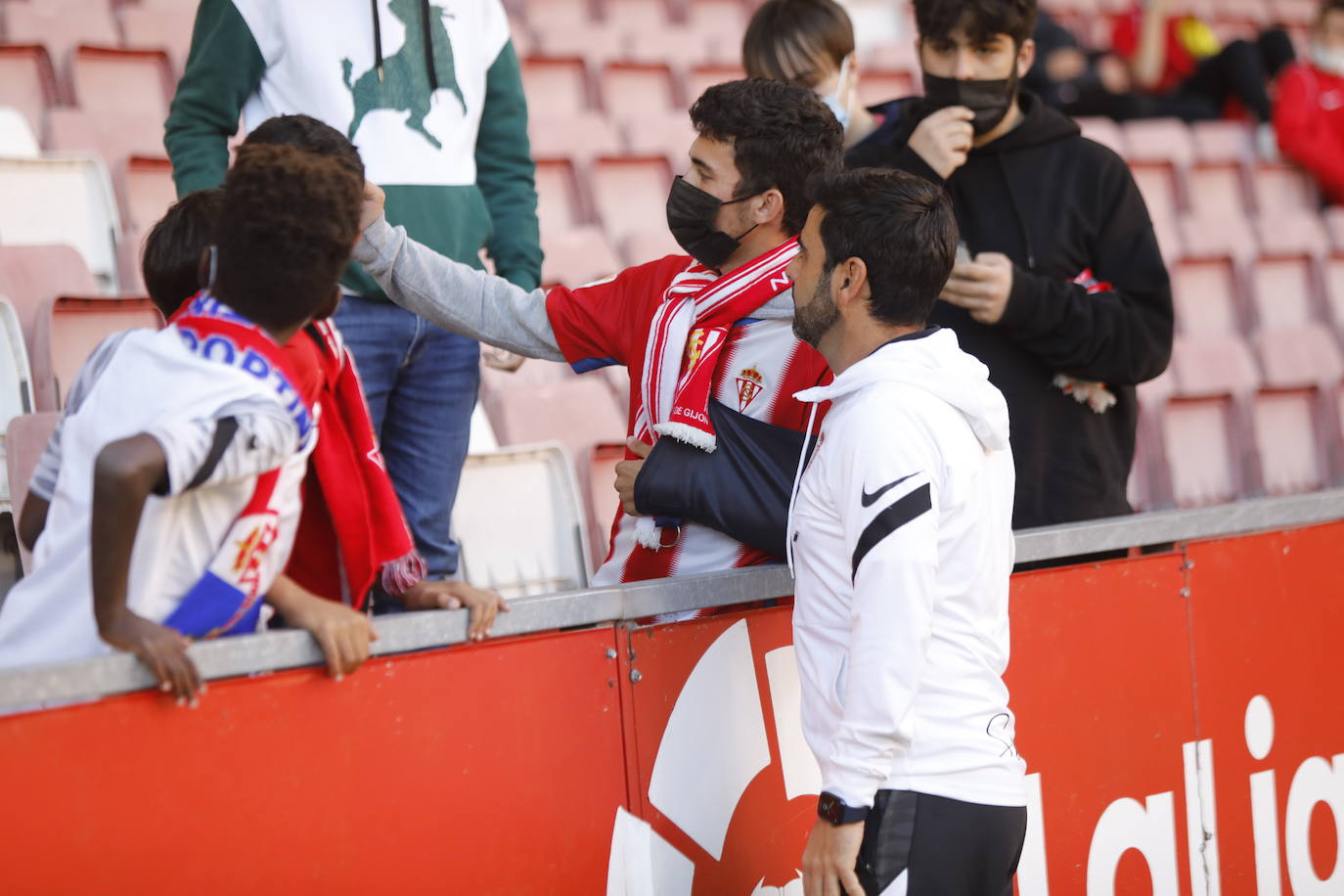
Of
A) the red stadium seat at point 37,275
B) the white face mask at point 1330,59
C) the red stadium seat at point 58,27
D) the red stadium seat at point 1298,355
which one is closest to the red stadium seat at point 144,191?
the red stadium seat at point 37,275

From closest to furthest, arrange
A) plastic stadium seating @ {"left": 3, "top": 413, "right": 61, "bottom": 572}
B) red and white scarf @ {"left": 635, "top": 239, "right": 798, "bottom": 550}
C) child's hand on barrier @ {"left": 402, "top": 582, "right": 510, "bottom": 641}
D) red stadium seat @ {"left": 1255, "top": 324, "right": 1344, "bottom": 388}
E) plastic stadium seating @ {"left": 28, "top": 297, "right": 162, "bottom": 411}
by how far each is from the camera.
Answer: child's hand on barrier @ {"left": 402, "top": 582, "right": 510, "bottom": 641}, red and white scarf @ {"left": 635, "top": 239, "right": 798, "bottom": 550}, plastic stadium seating @ {"left": 3, "top": 413, "right": 61, "bottom": 572}, plastic stadium seating @ {"left": 28, "top": 297, "right": 162, "bottom": 411}, red stadium seat @ {"left": 1255, "top": 324, "right": 1344, "bottom": 388}

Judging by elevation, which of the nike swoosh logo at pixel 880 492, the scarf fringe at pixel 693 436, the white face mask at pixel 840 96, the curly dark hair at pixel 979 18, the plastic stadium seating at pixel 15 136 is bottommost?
the nike swoosh logo at pixel 880 492

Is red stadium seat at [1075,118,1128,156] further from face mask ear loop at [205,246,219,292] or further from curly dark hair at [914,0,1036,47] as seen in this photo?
face mask ear loop at [205,246,219,292]

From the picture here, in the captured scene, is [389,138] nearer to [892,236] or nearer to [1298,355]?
[892,236]

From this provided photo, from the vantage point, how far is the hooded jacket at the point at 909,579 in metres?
1.69

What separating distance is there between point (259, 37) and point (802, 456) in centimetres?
128

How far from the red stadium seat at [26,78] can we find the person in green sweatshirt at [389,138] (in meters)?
2.36

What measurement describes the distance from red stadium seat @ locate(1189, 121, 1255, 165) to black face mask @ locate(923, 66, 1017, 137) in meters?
4.61

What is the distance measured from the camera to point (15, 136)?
398cm

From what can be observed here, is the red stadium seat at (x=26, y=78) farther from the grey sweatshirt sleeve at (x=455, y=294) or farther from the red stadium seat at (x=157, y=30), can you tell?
the grey sweatshirt sleeve at (x=455, y=294)

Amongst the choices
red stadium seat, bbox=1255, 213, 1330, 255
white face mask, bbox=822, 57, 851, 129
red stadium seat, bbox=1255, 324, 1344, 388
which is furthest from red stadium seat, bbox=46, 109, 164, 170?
red stadium seat, bbox=1255, 213, 1330, 255

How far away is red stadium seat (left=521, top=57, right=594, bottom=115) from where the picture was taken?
19.2ft

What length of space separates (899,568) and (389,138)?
1.33 m

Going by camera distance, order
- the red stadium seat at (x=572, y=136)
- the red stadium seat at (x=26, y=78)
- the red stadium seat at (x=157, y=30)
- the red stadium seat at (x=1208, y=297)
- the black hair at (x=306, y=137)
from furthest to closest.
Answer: the red stadium seat at (x=1208, y=297) < the red stadium seat at (x=572, y=136) < the red stadium seat at (x=157, y=30) < the red stadium seat at (x=26, y=78) < the black hair at (x=306, y=137)
